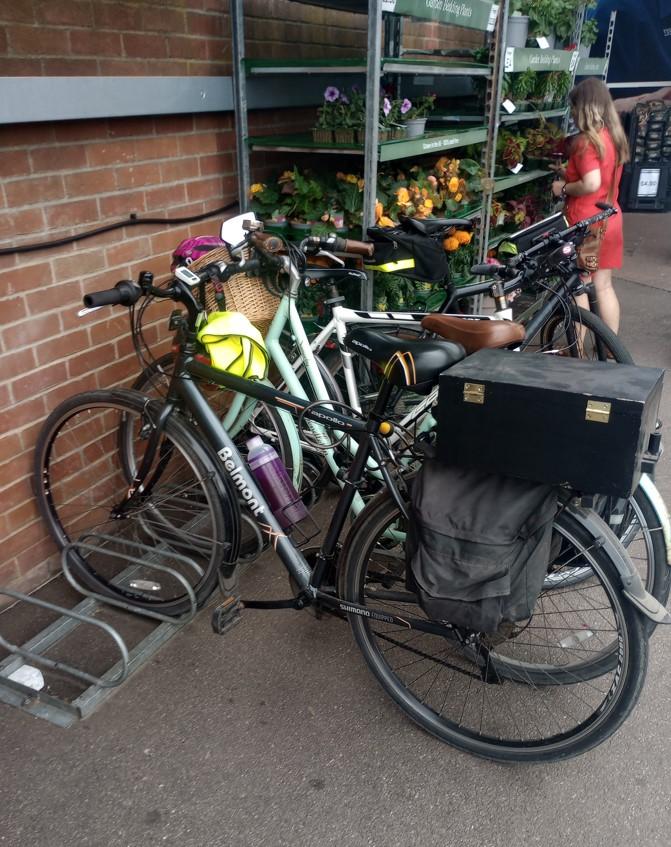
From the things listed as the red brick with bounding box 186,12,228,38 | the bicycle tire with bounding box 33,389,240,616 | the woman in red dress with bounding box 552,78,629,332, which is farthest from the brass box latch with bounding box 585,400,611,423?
the woman in red dress with bounding box 552,78,629,332

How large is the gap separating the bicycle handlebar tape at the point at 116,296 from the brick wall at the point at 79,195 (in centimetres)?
52

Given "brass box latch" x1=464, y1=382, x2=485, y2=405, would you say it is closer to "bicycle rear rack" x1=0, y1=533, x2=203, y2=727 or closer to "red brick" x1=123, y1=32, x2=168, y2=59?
"bicycle rear rack" x1=0, y1=533, x2=203, y2=727

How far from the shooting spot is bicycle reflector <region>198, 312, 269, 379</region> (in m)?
2.55

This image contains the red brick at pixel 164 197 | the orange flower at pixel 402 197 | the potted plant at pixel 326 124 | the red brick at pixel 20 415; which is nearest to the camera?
the red brick at pixel 20 415

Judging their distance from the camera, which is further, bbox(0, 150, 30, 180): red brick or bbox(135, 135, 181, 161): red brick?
bbox(135, 135, 181, 161): red brick

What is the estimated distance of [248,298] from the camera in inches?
121

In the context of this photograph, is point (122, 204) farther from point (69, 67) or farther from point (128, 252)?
point (69, 67)

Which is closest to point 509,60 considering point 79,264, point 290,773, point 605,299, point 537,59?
point 537,59

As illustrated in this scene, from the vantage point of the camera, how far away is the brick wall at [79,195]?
107 inches

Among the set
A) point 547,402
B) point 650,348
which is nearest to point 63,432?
point 547,402

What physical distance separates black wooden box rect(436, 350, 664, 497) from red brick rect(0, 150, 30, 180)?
5.82 feet

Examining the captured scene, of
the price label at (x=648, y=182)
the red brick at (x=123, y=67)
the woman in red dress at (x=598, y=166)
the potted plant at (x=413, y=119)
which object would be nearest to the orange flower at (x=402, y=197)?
the potted plant at (x=413, y=119)

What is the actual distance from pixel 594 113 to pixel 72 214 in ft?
11.3

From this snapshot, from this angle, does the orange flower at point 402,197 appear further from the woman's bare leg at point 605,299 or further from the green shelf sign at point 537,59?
the woman's bare leg at point 605,299
